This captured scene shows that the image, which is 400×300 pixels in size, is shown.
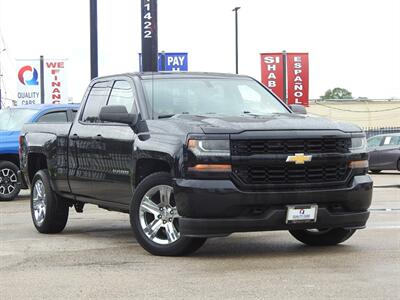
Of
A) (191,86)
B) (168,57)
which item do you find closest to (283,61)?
(168,57)

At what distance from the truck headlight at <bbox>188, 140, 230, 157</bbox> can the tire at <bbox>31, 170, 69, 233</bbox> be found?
3312mm

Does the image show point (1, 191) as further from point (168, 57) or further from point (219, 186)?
point (168, 57)

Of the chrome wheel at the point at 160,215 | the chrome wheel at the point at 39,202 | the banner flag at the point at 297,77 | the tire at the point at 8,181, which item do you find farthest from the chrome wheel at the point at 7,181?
the banner flag at the point at 297,77

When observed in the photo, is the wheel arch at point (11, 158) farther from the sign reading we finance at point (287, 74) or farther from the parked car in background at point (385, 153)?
the sign reading we finance at point (287, 74)

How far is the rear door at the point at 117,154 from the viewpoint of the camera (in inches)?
327

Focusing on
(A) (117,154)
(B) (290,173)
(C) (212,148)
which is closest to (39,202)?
(A) (117,154)

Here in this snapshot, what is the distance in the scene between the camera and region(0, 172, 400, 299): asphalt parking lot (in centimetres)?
613

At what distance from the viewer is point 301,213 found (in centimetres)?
739

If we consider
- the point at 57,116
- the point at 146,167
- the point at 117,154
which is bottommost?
the point at 146,167

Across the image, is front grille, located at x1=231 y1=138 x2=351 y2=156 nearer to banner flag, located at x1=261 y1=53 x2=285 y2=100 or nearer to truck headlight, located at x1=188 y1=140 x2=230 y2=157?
truck headlight, located at x1=188 y1=140 x2=230 y2=157

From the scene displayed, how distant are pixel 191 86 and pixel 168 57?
21.7 meters

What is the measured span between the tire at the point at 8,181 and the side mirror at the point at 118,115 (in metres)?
7.56

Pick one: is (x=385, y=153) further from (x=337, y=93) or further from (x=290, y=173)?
(x=337, y=93)

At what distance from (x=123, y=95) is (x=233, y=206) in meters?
2.42
